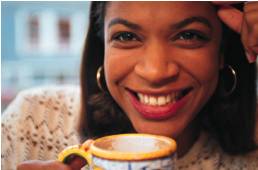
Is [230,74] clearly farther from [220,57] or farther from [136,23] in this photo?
[136,23]

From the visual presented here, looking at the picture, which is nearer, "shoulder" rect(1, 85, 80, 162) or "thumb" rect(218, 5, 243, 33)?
"thumb" rect(218, 5, 243, 33)

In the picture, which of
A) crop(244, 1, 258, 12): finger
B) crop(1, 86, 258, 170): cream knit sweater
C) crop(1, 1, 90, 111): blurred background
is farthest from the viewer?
crop(1, 1, 90, 111): blurred background

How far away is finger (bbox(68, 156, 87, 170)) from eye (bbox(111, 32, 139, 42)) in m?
0.18

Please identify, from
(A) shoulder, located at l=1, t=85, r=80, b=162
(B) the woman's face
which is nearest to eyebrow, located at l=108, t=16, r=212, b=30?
(B) the woman's face

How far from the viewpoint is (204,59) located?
0.50 m

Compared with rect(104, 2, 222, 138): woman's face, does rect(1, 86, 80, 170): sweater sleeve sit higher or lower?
lower

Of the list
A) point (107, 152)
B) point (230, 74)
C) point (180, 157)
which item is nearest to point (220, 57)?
point (230, 74)

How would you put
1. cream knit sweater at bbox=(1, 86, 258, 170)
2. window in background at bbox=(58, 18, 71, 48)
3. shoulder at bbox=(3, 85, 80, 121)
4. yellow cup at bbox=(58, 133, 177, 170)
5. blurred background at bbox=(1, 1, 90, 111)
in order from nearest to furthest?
1. yellow cup at bbox=(58, 133, 177, 170)
2. cream knit sweater at bbox=(1, 86, 258, 170)
3. shoulder at bbox=(3, 85, 80, 121)
4. blurred background at bbox=(1, 1, 90, 111)
5. window in background at bbox=(58, 18, 71, 48)

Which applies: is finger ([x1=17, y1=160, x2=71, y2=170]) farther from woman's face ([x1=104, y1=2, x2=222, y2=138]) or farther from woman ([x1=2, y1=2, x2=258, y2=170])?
woman's face ([x1=104, y1=2, x2=222, y2=138])

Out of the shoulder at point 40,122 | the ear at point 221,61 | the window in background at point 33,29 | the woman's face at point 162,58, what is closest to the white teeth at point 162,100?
the woman's face at point 162,58

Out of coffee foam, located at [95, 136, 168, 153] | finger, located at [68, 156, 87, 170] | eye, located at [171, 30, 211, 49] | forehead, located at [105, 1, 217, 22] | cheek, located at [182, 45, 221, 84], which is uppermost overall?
forehead, located at [105, 1, 217, 22]

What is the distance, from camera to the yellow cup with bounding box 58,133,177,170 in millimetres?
319

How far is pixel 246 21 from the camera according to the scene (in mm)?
461

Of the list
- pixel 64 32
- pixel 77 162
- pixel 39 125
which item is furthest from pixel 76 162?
pixel 64 32
